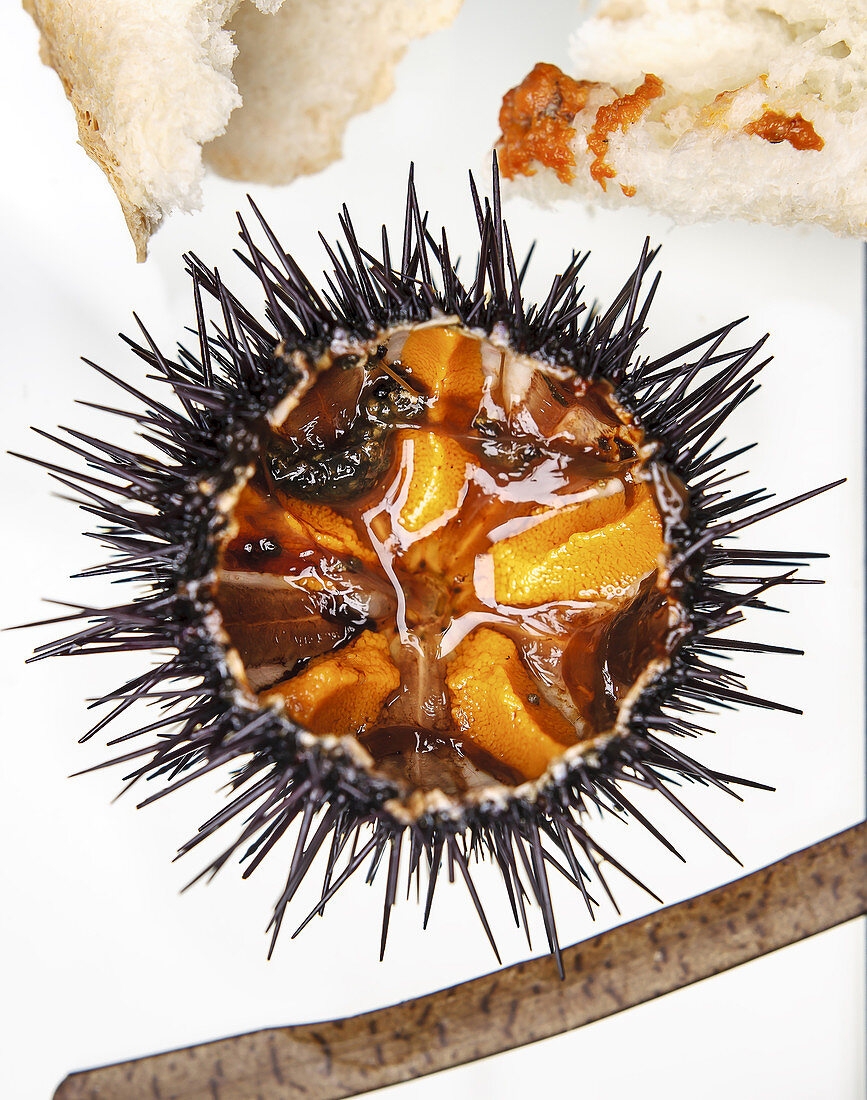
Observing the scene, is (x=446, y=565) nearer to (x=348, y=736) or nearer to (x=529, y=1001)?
(x=348, y=736)

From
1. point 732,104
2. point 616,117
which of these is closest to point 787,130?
Answer: point 732,104

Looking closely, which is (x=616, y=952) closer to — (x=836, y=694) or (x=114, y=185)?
(x=836, y=694)

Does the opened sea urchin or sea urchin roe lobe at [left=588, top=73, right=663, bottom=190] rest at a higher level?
sea urchin roe lobe at [left=588, top=73, right=663, bottom=190]

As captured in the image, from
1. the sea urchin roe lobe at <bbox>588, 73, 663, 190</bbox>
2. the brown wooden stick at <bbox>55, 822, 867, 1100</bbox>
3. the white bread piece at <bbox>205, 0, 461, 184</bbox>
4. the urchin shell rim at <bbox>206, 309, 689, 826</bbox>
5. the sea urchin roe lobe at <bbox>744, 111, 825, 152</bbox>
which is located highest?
the white bread piece at <bbox>205, 0, 461, 184</bbox>

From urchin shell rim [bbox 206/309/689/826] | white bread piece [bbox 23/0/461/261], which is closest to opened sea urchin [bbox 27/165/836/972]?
urchin shell rim [bbox 206/309/689/826]

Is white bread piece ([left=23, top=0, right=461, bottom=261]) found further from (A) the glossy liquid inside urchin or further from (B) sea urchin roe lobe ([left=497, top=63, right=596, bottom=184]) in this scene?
(A) the glossy liquid inside urchin

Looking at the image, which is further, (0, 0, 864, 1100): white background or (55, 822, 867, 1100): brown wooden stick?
(0, 0, 864, 1100): white background

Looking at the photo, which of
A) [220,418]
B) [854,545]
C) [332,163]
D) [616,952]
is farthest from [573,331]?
[616,952]
